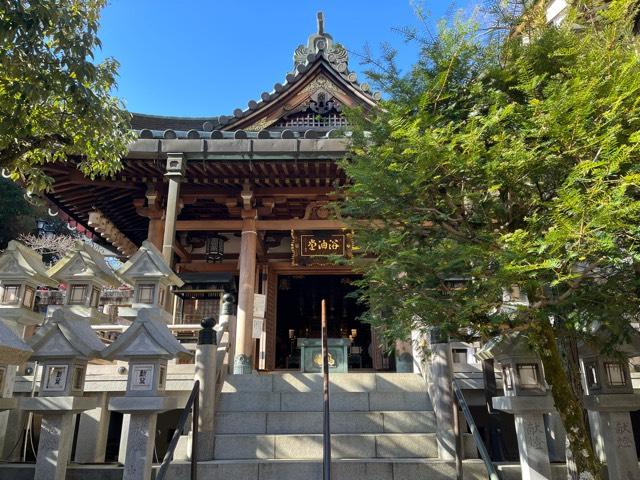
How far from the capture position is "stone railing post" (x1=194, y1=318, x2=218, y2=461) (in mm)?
5844

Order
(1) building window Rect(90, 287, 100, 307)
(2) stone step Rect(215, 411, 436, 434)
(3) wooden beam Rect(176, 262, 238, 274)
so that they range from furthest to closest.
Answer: (3) wooden beam Rect(176, 262, 238, 274) < (1) building window Rect(90, 287, 100, 307) < (2) stone step Rect(215, 411, 436, 434)

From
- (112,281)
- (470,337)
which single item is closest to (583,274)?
(470,337)

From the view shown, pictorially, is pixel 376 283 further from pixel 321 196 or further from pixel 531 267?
pixel 321 196

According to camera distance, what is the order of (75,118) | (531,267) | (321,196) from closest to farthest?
1. (531,267)
2. (75,118)
3. (321,196)

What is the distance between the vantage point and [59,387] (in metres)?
4.75

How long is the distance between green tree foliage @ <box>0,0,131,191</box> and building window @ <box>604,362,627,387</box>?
20.5 ft

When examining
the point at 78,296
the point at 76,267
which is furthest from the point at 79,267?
the point at 78,296

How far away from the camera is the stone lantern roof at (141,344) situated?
190 inches

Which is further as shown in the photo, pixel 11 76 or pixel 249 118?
pixel 249 118

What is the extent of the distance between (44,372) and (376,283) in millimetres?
3521

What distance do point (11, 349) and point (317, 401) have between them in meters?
3.92

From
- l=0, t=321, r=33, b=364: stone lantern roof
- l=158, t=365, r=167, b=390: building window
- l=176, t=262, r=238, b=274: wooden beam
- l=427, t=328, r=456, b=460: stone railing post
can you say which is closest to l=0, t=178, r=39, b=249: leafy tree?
l=176, t=262, r=238, b=274: wooden beam

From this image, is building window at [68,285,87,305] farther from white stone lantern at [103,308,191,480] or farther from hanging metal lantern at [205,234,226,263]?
hanging metal lantern at [205,234,226,263]

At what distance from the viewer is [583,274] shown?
141 inches
